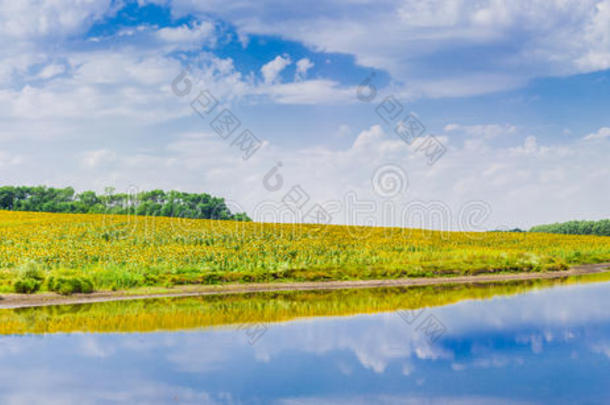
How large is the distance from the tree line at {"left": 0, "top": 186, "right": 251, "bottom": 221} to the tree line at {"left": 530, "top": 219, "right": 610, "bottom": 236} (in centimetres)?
6722

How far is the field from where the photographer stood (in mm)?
29516

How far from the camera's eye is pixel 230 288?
29.5 meters

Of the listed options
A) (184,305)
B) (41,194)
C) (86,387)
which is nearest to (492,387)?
(86,387)

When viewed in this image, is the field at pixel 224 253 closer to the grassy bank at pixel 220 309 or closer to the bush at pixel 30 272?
the bush at pixel 30 272

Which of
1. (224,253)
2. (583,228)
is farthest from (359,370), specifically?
(583,228)

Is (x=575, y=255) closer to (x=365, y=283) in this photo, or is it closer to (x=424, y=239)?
(x=424, y=239)

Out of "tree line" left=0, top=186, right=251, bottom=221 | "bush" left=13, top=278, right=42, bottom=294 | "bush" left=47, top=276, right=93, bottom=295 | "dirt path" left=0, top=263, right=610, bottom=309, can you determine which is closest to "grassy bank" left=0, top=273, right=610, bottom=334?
"dirt path" left=0, top=263, right=610, bottom=309

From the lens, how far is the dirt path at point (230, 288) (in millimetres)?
24859

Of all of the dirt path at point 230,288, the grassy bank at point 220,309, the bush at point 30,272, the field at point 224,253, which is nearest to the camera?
the grassy bank at point 220,309

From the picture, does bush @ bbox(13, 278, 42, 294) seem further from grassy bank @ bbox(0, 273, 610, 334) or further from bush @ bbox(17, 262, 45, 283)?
grassy bank @ bbox(0, 273, 610, 334)

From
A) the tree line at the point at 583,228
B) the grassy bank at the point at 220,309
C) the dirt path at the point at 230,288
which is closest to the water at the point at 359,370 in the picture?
the grassy bank at the point at 220,309

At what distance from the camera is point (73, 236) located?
4275cm

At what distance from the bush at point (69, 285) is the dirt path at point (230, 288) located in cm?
31

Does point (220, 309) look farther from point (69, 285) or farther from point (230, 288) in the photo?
point (69, 285)
